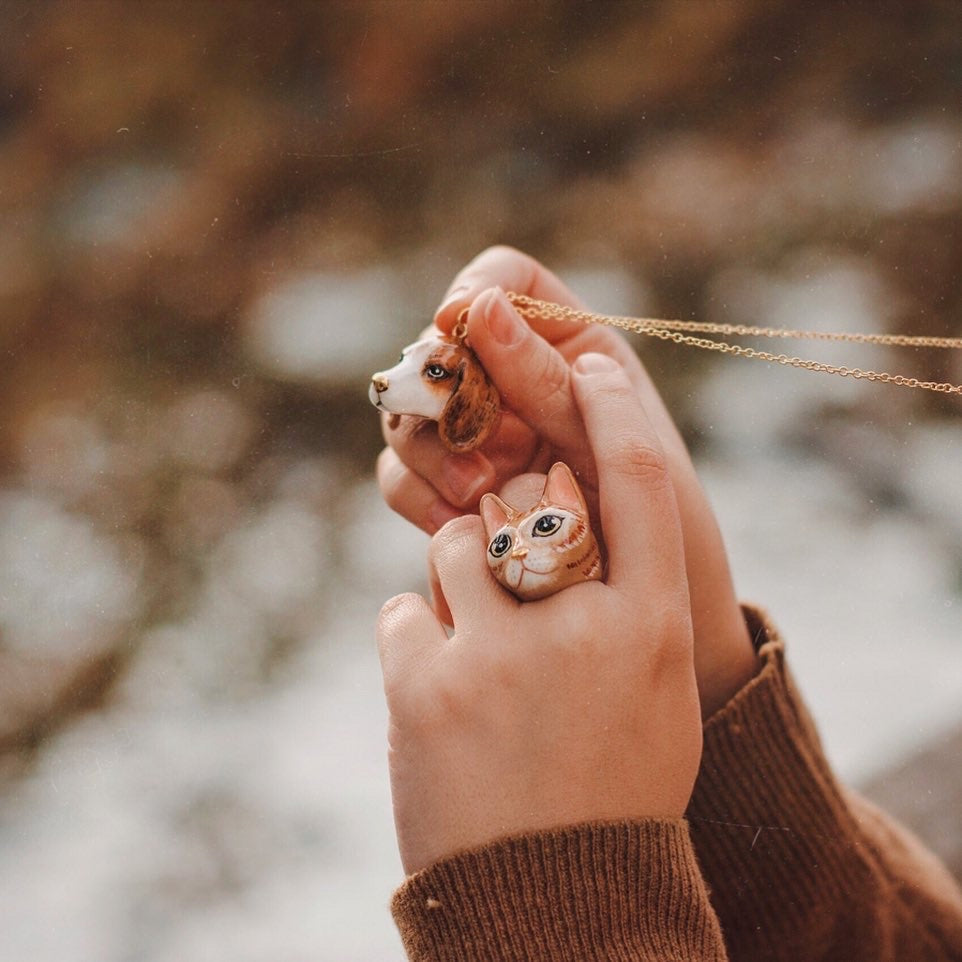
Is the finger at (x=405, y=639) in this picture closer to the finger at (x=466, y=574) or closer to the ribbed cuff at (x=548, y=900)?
the finger at (x=466, y=574)

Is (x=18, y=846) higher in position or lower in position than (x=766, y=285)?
lower

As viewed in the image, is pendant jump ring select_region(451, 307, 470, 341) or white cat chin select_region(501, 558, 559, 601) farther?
pendant jump ring select_region(451, 307, 470, 341)

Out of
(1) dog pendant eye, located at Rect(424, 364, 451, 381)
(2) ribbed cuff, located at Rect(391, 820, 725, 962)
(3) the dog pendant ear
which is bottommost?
(2) ribbed cuff, located at Rect(391, 820, 725, 962)

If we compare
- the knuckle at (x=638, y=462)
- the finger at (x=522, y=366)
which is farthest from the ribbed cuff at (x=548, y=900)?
the finger at (x=522, y=366)

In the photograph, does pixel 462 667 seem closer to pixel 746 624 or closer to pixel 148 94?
pixel 746 624

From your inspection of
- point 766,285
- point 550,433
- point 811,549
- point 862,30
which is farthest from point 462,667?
point 862,30

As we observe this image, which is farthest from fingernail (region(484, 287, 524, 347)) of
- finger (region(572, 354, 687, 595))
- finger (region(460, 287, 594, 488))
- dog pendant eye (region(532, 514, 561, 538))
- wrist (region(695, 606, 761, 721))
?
wrist (region(695, 606, 761, 721))

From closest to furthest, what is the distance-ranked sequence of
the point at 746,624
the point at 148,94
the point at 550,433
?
the point at 550,433, the point at 746,624, the point at 148,94

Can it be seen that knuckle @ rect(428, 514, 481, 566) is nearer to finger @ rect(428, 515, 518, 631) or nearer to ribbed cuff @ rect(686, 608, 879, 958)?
finger @ rect(428, 515, 518, 631)
